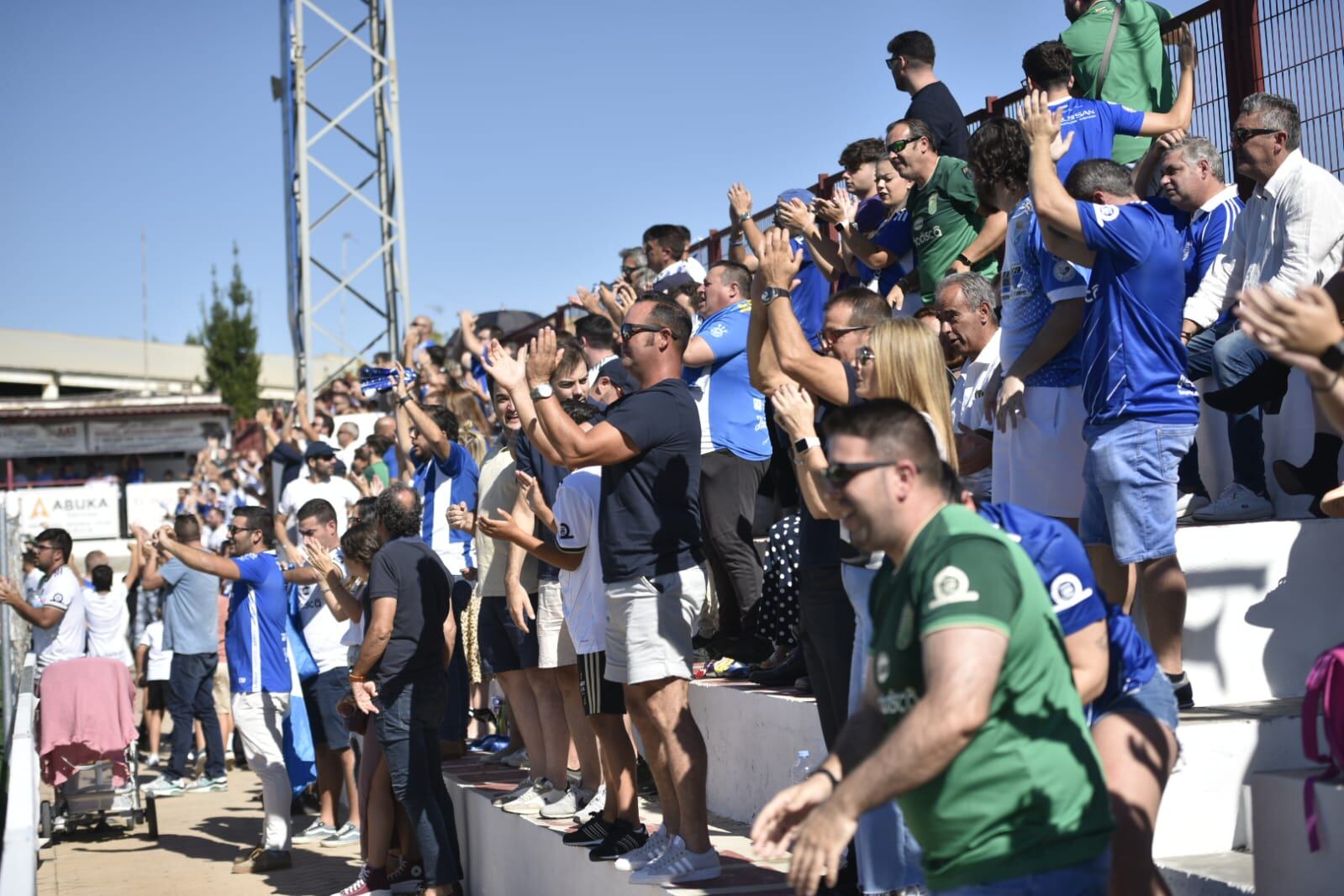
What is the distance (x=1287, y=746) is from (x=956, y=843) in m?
2.09

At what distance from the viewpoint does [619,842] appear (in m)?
5.91

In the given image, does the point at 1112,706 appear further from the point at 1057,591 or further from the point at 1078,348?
the point at 1078,348

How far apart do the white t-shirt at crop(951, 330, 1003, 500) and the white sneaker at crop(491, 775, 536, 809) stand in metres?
2.92

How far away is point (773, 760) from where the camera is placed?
20.4 feet

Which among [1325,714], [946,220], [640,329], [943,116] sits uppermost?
[943,116]

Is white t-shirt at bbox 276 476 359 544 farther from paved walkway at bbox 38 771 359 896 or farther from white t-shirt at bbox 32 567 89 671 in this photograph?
paved walkway at bbox 38 771 359 896

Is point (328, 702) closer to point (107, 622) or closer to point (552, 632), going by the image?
point (552, 632)

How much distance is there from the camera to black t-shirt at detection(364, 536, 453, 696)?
729 centimetres

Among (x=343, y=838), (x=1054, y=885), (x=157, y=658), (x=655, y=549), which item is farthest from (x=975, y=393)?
(x=157, y=658)

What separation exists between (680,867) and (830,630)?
1.19m

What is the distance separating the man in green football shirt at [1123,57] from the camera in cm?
746

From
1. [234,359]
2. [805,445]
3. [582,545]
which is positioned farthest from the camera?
[234,359]

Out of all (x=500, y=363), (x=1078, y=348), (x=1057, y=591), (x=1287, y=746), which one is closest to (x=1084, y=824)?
(x=1057, y=591)

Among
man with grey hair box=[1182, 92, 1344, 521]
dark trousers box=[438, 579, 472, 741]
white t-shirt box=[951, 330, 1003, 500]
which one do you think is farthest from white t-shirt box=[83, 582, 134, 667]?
man with grey hair box=[1182, 92, 1344, 521]
